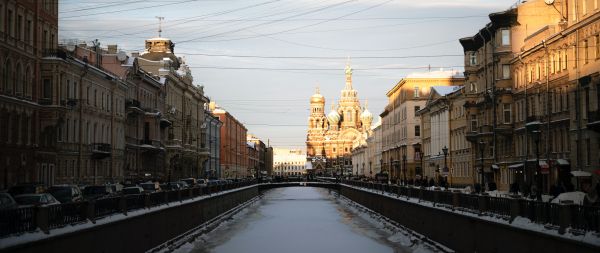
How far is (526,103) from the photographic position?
202ft

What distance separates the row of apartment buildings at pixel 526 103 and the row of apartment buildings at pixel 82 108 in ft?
90.3

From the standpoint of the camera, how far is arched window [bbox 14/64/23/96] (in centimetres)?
4832

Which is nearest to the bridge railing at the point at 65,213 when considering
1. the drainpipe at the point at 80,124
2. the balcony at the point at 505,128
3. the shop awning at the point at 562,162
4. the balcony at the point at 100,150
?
the drainpipe at the point at 80,124

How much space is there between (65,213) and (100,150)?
4058 centimetres

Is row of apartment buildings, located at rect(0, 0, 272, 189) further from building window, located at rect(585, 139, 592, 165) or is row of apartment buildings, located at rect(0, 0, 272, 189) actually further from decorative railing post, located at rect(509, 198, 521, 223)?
building window, located at rect(585, 139, 592, 165)

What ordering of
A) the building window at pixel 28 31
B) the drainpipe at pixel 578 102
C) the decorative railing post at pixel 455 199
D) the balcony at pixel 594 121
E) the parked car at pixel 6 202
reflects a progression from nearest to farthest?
the parked car at pixel 6 202, the decorative railing post at pixel 455 199, the balcony at pixel 594 121, the drainpipe at pixel 578 102, the building window at pixel 28 31

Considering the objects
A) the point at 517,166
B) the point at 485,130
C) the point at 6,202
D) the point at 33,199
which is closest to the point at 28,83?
the point at 33,199

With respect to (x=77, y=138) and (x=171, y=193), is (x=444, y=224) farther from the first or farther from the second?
(x=77, y=138)

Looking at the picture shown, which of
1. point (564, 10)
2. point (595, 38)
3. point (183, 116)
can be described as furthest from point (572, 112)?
point (183, 116)

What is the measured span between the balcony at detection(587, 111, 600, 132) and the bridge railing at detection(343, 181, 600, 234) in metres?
11.0

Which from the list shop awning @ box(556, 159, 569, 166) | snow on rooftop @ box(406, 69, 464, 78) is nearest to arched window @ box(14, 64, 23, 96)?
shop awning @ box(556, 159, 569, 166)

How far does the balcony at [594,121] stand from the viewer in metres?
45.2

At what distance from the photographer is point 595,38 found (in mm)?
46844

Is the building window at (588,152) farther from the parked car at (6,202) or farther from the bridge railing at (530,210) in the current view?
the parked car at (6,202)
